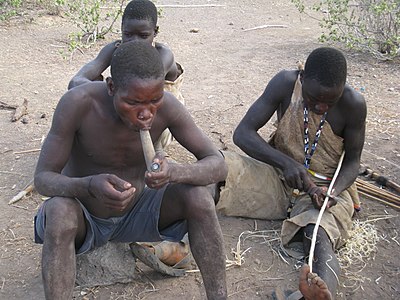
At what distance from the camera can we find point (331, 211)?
3027mm

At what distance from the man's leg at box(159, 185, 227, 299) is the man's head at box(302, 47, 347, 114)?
0.89m

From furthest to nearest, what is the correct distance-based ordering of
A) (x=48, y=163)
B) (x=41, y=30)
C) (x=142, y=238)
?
(x=41, y=30)
(x=142, y=238)
(x=48, y=163)

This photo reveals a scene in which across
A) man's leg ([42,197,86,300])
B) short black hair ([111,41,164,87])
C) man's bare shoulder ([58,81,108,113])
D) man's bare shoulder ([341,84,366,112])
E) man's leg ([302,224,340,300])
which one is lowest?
man's leg ([302,224,340,300])

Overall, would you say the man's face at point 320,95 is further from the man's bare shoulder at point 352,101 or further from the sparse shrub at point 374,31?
the sparse shrub at point 374,31

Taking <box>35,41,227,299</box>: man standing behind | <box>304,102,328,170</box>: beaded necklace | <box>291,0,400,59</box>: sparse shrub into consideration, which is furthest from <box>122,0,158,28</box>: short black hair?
<box>291,0,400,59</box>: sparse shrub

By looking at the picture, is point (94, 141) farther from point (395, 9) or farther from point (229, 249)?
point (395, 9)

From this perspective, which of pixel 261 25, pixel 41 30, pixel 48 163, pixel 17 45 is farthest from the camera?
pixel 261 25

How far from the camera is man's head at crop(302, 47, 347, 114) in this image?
2795 mm

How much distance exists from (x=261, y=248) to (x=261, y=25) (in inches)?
238

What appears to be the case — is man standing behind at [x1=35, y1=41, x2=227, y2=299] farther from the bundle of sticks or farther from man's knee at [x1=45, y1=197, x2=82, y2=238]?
the bundle of sticks

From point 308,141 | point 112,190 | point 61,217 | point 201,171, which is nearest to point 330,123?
point 308,141

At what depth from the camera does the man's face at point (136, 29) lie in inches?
146

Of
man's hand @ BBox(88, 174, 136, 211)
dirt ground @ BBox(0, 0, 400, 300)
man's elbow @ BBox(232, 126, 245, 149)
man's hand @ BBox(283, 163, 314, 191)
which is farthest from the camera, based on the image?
man's elbow @ BBox(232, 126, 245, 149)

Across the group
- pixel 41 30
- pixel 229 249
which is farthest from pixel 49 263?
pixel 41 30
